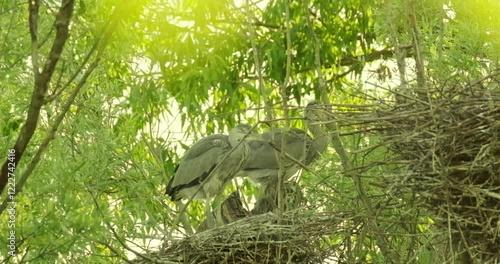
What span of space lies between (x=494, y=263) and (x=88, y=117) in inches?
165

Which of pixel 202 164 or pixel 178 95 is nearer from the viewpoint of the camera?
pixel 202 164

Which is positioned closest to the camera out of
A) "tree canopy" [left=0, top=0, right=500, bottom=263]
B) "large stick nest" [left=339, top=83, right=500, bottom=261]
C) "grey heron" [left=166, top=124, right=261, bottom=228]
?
"tree canopy" [left=0, top=0, right=500, bottom=263]

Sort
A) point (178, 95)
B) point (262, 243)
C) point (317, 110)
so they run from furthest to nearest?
point (178, 95) → point (262, 243) → point (317, 110)

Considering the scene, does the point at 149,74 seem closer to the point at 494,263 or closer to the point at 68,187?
the point at 494,263

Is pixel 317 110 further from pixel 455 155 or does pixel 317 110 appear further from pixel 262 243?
pixel 455 155

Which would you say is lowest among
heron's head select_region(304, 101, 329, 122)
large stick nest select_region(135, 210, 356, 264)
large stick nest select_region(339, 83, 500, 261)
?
large stick nest select_region(135, 210, 356, 264)

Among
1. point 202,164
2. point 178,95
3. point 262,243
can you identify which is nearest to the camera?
point 262,243

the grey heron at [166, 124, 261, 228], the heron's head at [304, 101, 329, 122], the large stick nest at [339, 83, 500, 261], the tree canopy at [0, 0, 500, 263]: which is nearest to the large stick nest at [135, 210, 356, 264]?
the tree canopy at [0, 0, 500, 263]

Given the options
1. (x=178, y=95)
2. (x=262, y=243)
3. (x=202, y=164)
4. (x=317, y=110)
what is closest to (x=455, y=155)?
(x=317, y=110)

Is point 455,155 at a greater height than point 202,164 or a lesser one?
lesser

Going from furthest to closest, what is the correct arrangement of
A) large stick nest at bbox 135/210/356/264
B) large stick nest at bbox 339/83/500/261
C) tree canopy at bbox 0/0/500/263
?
large stick nest at bbox 135/210/356/264 → large stick nest at bbox 339/83/500/261 → tree canopy at bbox 0/0/500/263

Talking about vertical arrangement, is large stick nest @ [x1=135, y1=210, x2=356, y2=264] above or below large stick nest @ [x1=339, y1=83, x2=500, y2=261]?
below

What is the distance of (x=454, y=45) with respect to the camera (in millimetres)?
7711

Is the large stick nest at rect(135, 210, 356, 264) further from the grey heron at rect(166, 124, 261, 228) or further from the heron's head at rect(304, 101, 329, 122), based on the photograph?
the grey heron at rect(166, 124, 261, 228)
